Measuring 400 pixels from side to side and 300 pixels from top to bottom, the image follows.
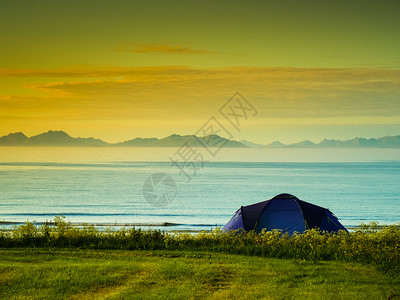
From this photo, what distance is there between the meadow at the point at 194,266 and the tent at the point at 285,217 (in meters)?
4.50

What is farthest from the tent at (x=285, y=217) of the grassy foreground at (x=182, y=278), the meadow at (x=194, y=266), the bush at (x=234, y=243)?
the grassy foreground at (x=182, y=278)

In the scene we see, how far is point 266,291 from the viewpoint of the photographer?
10.4 metres

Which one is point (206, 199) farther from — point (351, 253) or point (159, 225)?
point (351, 253)

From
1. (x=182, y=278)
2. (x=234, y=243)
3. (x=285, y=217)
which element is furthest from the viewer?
(x=285, y=217)

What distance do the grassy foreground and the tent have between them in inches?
300

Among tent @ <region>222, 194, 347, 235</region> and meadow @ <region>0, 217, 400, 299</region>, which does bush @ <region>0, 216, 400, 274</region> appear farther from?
tent @ <region>222, 194, 347, 235</region>

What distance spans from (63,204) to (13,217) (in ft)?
43.2

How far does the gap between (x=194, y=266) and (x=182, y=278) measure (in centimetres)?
114

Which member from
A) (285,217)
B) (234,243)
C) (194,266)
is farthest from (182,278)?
(285,217)

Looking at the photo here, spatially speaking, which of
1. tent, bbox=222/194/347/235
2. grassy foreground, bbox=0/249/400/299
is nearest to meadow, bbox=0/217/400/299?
grassy foreground, bbox=0/249/400/299

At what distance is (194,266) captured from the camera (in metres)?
12.5

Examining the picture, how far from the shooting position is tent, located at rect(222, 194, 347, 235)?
21.1 metres

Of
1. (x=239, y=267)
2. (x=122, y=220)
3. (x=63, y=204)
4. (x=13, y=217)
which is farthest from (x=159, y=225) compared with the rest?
(x=239, y=267)

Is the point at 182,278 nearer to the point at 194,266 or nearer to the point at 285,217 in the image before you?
the point at 194,266
